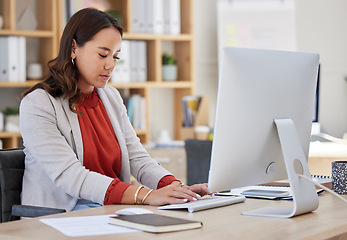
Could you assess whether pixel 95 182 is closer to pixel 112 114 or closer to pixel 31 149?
pixel 31 149

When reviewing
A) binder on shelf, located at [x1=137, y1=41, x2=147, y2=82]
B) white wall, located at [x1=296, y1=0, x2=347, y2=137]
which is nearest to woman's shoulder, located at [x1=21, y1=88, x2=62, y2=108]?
binder on shelf, located at [x1=137, y1=41, x2=147, y2=82]

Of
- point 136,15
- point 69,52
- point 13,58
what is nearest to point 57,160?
point 69,52

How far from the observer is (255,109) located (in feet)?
5.50

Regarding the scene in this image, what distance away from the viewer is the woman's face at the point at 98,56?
2.27 meters

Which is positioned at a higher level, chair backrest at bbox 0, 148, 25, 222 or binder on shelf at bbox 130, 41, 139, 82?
binder on shelf at bbox 130, 41, 139, 82

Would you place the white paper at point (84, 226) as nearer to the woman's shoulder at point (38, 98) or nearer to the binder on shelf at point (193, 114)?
the woman's shoulder at point (38, 98)

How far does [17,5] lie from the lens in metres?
4.46

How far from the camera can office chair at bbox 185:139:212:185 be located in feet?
11.8

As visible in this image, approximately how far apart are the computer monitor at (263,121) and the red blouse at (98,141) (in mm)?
625

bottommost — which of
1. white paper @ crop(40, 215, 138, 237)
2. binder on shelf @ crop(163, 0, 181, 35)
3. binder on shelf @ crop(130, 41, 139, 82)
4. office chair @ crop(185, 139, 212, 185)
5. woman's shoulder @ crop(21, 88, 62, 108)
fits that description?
office chair @ crop(185, 139, 212, 185)

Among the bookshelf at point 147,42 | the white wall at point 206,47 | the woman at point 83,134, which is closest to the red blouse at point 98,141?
the woman at point 83,134

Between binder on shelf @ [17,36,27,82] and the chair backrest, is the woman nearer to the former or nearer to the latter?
the chair backrest

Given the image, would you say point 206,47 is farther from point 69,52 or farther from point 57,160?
point 57,160

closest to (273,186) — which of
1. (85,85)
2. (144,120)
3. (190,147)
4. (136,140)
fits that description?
(136,140)
